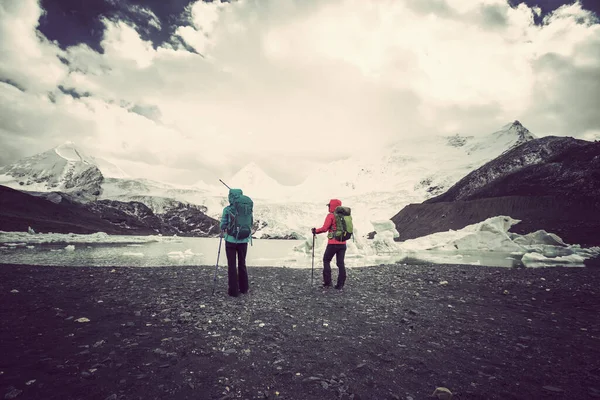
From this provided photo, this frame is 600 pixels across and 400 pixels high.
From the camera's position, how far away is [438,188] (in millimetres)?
186875

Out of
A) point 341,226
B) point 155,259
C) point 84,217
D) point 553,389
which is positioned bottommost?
point 553,389

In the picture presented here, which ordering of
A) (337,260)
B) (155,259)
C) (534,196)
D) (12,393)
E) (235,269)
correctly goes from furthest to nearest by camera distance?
1. (534,196)
2. (155,259)
3. (337,260)
4. (235,269)
5. (12,393)

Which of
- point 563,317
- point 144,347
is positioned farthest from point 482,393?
point 563,317

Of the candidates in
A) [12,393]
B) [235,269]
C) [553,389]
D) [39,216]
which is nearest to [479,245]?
[235,269]

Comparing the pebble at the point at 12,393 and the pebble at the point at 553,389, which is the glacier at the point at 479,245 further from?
the pebble at the point at 12,393

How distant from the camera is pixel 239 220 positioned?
8742 mm

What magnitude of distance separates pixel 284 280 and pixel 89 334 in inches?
302

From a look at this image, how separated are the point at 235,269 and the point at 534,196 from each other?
86966 mm

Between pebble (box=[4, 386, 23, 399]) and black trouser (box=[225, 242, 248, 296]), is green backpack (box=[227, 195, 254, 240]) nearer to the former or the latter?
black trouser (box=[225, 242, 248, 296])

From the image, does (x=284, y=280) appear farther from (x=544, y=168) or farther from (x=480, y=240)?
(x=544, y=168)

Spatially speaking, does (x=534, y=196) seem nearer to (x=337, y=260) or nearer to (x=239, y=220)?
(x=337, y=260)

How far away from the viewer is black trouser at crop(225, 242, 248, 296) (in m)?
8.65

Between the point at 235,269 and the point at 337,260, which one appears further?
the point at 337,260

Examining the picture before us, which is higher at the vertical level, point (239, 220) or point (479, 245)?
point (239, 220)
